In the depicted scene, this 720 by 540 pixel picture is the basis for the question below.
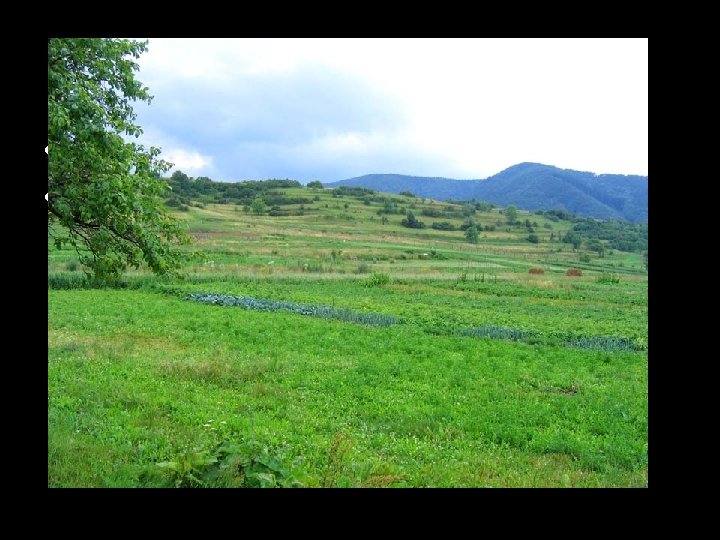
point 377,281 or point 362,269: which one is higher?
→ point 362,269

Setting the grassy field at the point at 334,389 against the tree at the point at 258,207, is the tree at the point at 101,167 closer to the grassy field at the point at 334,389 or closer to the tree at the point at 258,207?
the grassy field at the point at 334,389

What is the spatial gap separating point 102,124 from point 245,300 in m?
19.6

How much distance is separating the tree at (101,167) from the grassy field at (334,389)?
1.26 m

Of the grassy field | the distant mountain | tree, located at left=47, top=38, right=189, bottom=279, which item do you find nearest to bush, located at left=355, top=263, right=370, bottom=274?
the grassy field

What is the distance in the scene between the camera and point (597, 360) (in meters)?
16.9

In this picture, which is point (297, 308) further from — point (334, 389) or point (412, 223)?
point (412, 223)

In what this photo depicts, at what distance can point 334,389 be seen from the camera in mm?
11719

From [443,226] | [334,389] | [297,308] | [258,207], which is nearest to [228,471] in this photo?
[334,389]

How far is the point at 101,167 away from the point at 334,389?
260 inches

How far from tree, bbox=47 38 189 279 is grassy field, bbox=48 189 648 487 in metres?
1.26

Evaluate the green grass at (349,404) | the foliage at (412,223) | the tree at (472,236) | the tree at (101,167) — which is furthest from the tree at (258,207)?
the tree at (101,167)
